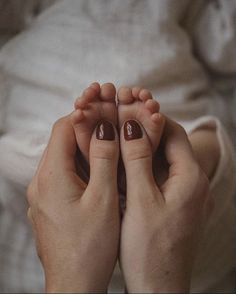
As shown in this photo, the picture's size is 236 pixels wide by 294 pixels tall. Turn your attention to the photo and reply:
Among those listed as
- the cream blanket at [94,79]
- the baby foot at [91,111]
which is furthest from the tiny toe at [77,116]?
the cream blanket at [94,79]

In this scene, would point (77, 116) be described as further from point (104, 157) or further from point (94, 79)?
point (94, 79)

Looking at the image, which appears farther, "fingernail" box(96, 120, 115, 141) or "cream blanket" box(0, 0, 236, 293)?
"cream blanket" box(0, 0, 236, 293)

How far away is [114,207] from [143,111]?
5.3 inches

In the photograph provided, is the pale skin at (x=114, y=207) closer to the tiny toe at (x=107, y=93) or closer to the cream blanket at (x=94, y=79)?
the tiny toe at (x=107, y=93)

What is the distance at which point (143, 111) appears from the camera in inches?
27.5

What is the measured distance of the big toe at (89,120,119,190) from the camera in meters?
0.67

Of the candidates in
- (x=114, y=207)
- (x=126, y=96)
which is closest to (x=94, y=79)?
(x=126, y=96)

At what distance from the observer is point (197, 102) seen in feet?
2.99

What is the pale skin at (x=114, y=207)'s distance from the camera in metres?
0.64

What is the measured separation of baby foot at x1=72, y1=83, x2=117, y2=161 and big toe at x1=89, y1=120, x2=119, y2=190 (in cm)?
1

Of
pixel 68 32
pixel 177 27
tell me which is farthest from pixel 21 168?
pixel 177 27

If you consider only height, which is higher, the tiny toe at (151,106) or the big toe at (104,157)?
the tiny toe at (151,106)

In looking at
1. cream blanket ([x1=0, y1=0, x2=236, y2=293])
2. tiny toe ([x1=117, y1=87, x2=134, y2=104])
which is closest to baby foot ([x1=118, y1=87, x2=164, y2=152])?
tiny toe ([x1=117, y1=87, x2=134, y2=104])

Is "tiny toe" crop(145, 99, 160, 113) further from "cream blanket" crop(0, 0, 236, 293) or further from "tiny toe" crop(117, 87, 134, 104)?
"cream blanket" crop(0, 0, 236, 293)
